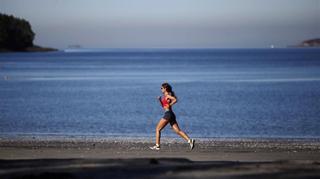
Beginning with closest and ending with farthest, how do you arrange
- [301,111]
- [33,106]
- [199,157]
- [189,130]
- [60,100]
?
1. [199,157]
2. [189,130]
3. [301,111]
4. [33,106]
5. [60,100]

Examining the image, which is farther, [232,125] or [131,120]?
[131,120]

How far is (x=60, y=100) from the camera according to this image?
47.6 meters

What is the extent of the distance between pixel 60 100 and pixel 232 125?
63.6 ft

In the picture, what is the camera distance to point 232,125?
3098 cm

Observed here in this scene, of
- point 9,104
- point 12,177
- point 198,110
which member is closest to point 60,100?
point 9,104

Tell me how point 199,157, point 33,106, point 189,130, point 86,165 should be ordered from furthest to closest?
point 33,106, point 189,130, point 199,157, point 86,165

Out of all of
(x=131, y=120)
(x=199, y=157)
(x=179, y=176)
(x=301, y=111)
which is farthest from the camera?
(x=301, y=111)

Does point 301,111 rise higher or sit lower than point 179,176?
higher

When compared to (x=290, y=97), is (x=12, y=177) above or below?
below

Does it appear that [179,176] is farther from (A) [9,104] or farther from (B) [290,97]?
(B) [290,97]

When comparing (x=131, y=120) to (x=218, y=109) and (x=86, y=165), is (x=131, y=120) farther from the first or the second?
(x=86, y=165)

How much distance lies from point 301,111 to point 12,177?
29596 millimetres

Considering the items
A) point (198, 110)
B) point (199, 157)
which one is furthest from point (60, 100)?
point (199, 157)

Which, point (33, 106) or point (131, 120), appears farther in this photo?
point (33, 106)
